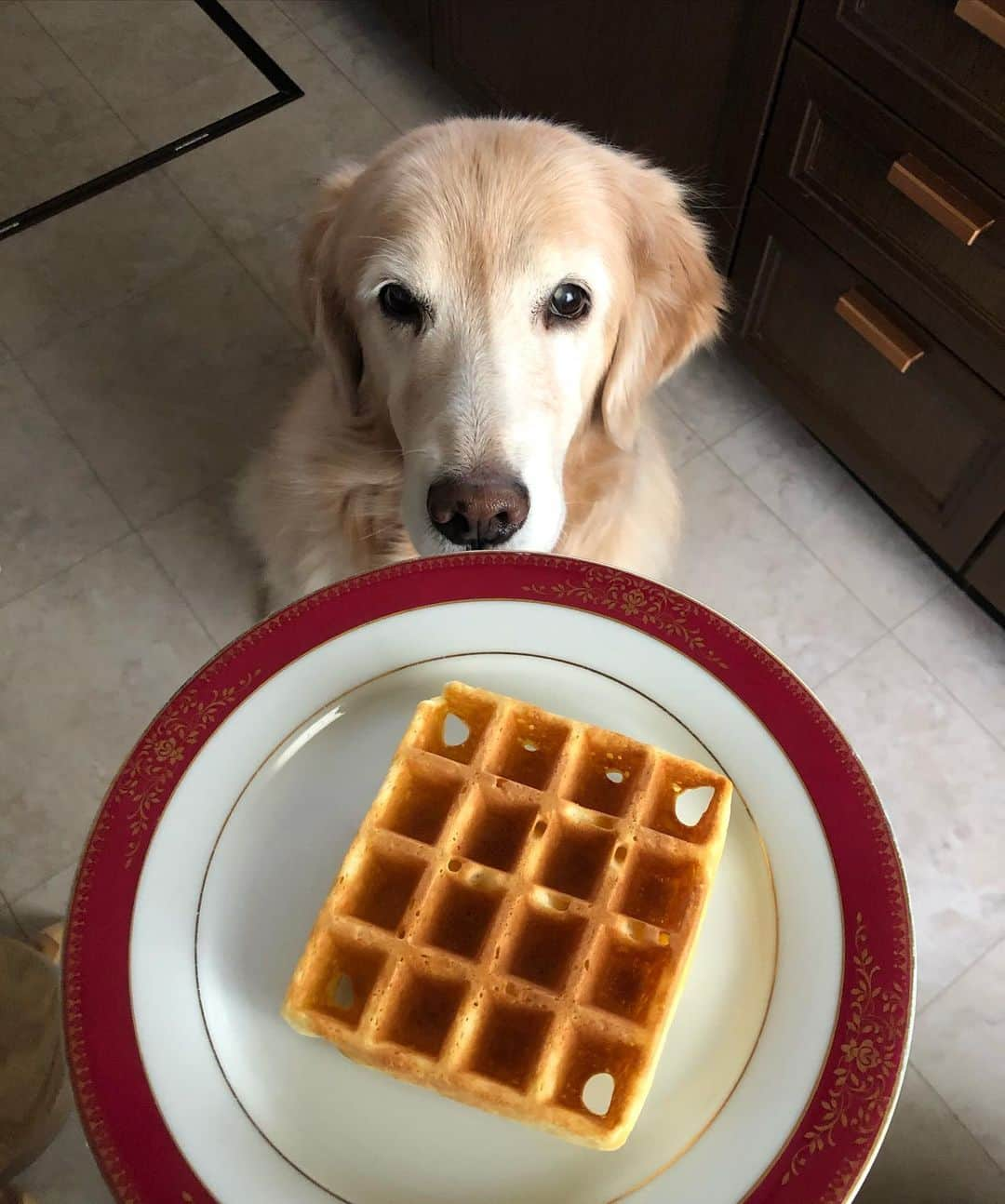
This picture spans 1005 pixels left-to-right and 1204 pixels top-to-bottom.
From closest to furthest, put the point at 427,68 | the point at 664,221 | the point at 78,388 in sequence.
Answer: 1. the point at 664,221
2. the point at 78,388
3. the point at 427,68

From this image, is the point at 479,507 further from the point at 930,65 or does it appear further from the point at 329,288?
the point at 930,65

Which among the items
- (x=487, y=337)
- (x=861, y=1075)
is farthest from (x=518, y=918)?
(x=487, y=337)

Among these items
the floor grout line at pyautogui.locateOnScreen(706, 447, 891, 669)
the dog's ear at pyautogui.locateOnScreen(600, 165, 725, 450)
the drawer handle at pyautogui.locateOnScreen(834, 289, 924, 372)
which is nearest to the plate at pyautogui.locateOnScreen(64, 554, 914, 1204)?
the dog's ear at pyautogui.locateOnScreen(600, 165, 725, 450)

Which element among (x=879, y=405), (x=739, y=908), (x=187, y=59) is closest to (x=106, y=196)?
(x=187, y=59)

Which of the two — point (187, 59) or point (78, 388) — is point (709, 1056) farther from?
point (187, 59)

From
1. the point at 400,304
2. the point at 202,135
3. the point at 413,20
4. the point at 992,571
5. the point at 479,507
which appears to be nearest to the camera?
the point at 479,507

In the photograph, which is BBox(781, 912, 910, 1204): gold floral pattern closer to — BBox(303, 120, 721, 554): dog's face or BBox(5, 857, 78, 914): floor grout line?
BBox(303, 120, 721, 554): dog's face
